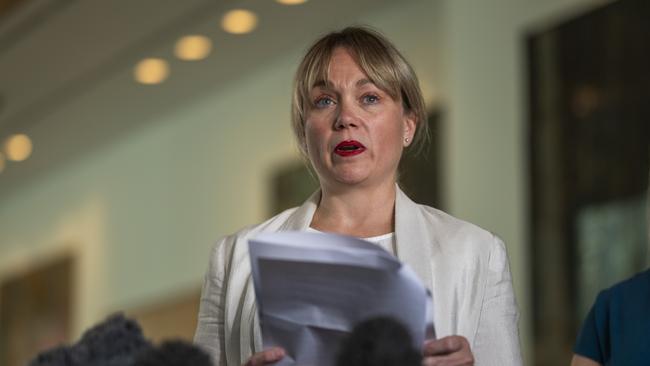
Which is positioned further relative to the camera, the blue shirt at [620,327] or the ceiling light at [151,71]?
the ceiling light at [151,71]

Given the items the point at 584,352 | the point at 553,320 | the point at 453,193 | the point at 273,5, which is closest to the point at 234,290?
the point at 584,352

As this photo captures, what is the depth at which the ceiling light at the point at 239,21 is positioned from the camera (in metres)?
10.9

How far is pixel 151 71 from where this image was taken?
12.6 meters

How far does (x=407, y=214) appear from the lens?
2.89 metres

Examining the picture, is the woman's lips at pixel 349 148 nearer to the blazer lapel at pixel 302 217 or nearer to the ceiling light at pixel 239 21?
the blazer lapel at pixel 302 217

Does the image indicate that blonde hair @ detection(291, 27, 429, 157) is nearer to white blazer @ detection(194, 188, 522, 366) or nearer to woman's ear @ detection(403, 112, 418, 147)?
woman's ear @ detection(403, 112, 418, 147)

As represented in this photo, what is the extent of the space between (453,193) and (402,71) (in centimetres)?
669

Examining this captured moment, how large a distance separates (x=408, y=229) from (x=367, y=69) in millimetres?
360

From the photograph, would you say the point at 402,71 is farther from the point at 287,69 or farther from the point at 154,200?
the point at 154,200

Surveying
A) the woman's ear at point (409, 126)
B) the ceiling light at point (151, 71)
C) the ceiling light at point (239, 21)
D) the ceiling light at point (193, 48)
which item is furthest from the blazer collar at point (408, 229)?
the ceiling light at point (151, 71)

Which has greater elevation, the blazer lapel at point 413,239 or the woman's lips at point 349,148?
the woman's lips at point 349,148

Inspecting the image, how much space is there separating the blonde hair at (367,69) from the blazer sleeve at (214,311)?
0.37 m

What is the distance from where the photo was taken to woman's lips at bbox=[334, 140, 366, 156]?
2826 millimetres

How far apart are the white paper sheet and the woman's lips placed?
0.59 meters
